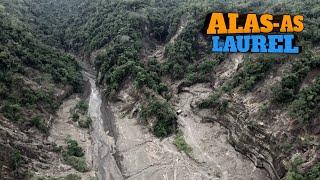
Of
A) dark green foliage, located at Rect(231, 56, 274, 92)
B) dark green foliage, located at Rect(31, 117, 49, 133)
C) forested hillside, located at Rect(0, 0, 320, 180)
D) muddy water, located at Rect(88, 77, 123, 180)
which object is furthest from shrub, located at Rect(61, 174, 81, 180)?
dark green foliage, located at Rect(231, 56, 274, 92)

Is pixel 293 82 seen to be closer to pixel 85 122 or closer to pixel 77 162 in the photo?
pixel 77 162

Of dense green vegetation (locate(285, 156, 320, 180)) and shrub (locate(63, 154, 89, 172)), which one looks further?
shrub (locate(63, 154, 89, 172))

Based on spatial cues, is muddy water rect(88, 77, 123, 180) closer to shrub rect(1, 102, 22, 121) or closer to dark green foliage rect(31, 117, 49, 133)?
dark green foliage rect(31, 117, 49, 133)

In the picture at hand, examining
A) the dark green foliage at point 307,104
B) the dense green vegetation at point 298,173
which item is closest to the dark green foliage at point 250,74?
the dark green foliage at point 307,104

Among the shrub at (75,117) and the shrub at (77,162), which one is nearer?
the shrub at (77,162)

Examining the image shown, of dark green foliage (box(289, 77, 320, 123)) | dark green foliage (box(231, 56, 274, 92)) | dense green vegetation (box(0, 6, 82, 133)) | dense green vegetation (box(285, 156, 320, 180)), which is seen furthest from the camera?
dark green foliage (box(231, 56, 274, 92))

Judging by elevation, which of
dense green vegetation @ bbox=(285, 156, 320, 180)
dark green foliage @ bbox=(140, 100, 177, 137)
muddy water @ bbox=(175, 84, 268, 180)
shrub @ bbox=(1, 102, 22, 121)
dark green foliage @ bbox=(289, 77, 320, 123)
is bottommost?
muddy water @ bbox=(175, 84, 268, 180)

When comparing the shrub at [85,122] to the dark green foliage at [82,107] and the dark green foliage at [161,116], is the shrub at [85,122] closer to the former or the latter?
the dark green foliage at [82,107]

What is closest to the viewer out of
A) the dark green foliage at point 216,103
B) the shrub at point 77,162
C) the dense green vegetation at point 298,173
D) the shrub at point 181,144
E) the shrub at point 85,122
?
the dense green vegetation at point 298,173
